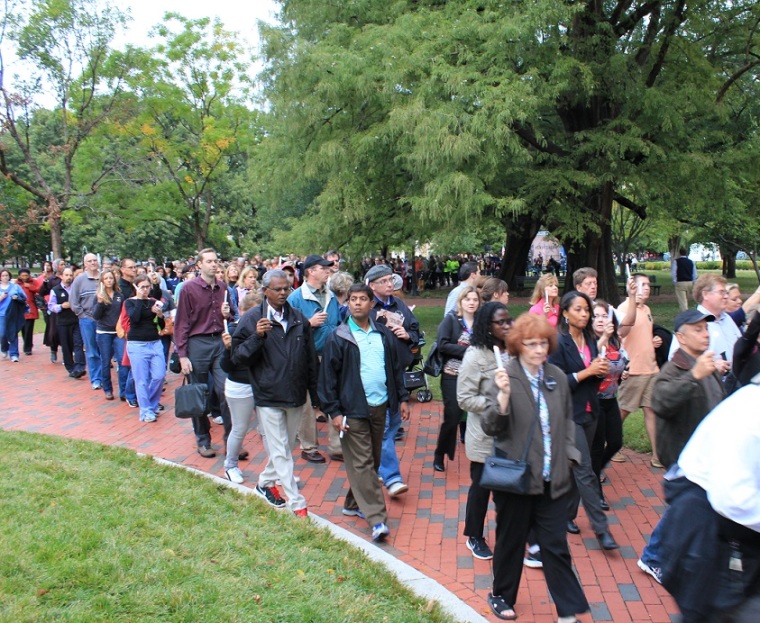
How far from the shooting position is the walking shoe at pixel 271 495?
564 centimetres

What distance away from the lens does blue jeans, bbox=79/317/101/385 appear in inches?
408

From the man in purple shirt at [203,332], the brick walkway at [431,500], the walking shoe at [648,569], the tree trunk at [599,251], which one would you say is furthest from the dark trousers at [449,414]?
the tree trunk at [599,251]

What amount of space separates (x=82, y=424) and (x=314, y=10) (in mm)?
10029

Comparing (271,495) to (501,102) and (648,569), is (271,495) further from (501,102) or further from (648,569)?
(501,102)

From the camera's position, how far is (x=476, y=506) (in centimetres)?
480

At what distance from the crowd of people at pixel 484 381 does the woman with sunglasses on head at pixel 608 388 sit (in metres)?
0.01

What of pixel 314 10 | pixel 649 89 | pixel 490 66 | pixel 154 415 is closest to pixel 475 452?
pixel 154 415

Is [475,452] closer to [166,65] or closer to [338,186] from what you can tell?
[338,186]

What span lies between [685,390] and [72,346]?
10316 mm

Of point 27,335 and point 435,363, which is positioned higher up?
point 435,363

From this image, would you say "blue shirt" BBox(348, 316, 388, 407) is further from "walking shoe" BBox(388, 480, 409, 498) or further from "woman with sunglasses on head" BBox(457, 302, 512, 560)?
"walking shoe" BBox(388, 480, 409, 498)

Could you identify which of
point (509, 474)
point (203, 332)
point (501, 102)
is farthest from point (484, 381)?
point (501, 102)

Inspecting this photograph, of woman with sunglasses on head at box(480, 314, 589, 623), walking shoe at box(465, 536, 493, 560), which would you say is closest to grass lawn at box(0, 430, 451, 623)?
woman with sunglasses on head at box(480, 314, 589, 623)

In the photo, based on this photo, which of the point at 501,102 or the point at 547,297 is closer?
the point at 547,297
